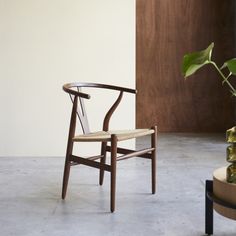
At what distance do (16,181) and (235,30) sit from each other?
3.75 metres

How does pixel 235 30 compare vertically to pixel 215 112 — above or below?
above

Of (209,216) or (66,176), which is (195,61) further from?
(66,176)

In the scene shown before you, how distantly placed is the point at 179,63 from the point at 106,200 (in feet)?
11.2

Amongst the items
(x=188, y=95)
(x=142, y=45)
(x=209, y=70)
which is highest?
(x=142, y=45)

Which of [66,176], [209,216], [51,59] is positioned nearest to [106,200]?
[66,176]

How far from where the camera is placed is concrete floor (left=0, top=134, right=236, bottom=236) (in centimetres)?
206

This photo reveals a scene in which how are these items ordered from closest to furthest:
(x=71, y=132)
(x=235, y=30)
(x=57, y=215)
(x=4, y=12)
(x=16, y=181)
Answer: (x=57, y=215)
(x=71, y=132)
(x=16, y=181)
(x=4, y=12)
(x=235, y=30)

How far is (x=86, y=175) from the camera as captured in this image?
320cm

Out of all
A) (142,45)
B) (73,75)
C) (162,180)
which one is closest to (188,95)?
(142,45)

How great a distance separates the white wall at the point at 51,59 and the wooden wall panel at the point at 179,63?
1.76 m

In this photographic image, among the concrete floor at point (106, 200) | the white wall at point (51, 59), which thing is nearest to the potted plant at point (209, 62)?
the concrete floor at point (106, 200)

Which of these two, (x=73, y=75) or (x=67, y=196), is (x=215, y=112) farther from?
(x=67, y=196)

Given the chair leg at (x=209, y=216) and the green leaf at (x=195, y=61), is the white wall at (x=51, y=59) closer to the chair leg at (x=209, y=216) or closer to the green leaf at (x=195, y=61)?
the chair leg at (x=209, y=216)

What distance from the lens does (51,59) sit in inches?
152
